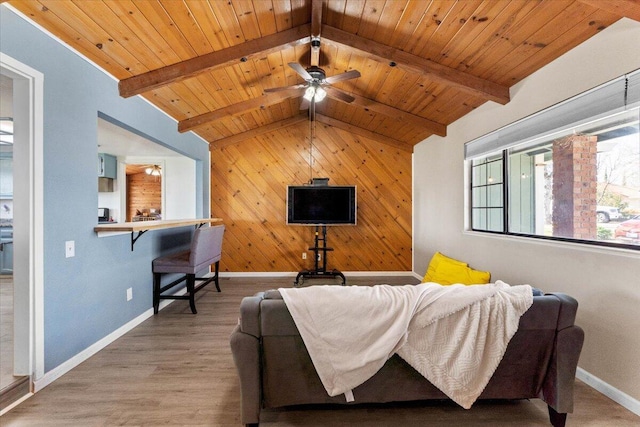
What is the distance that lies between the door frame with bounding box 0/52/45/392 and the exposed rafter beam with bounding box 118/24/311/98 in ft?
3.01

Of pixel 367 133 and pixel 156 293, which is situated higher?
pixel 367 133

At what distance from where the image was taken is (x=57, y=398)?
6.43 ft

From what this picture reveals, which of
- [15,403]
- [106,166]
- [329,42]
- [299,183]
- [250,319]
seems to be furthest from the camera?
[106,166]

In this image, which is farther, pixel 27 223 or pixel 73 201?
pixel 73 201

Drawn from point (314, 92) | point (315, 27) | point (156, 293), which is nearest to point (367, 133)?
point (314, 92)

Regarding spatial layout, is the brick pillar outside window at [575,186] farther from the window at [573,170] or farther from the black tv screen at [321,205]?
the black tv screen at [321,205]

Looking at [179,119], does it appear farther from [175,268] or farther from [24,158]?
[24,158]

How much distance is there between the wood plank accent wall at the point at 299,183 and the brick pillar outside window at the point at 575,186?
299 cm

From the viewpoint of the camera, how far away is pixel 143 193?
27.3ft

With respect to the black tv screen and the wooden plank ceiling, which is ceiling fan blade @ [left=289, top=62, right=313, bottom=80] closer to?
the wooden plank ceiling

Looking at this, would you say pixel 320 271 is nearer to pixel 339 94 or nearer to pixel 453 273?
pixel 453 273

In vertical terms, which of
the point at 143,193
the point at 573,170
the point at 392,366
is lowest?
the point at 392,366

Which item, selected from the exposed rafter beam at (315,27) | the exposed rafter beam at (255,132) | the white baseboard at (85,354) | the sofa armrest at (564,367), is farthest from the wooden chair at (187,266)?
the sofa armrest at (564,367)

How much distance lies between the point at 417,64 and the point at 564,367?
8.52ft
